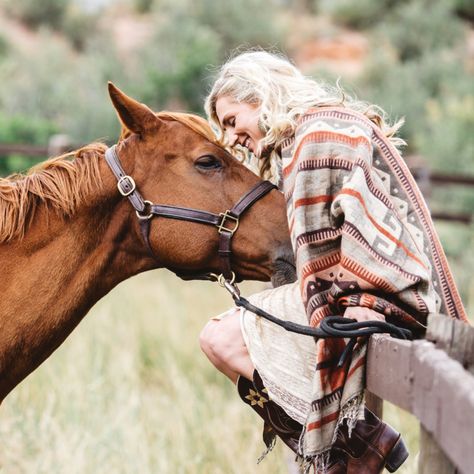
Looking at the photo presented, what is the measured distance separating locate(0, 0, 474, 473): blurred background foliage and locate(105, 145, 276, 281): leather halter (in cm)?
102

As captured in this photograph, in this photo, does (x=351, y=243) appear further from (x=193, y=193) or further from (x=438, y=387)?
(x=438, y=387)

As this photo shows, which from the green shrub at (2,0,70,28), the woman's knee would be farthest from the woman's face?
the green shrub at (2,0,70,28)

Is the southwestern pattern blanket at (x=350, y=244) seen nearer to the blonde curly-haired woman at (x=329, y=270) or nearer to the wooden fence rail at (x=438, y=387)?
the blonde curly-haired woman at (x=329, y=270)

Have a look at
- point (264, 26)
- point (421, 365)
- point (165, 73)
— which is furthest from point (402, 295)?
point (264, 26)

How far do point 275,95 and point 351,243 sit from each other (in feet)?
2.51

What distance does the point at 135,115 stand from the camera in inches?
122

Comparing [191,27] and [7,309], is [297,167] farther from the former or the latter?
[191,27]

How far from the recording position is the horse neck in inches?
116

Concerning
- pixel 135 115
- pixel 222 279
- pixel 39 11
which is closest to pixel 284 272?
pixel 222 279

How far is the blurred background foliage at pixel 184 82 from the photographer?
197 inches

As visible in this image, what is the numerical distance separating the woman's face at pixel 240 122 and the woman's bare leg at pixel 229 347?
2.19 feet

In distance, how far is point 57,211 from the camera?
9.96 feet

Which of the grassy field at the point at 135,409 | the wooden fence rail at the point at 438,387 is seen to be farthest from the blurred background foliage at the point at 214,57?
the wooden fence rail at the point at 438,387

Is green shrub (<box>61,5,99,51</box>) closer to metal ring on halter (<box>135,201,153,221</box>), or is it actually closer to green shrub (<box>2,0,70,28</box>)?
green shrub (<box>2,0,70,28</box>)
